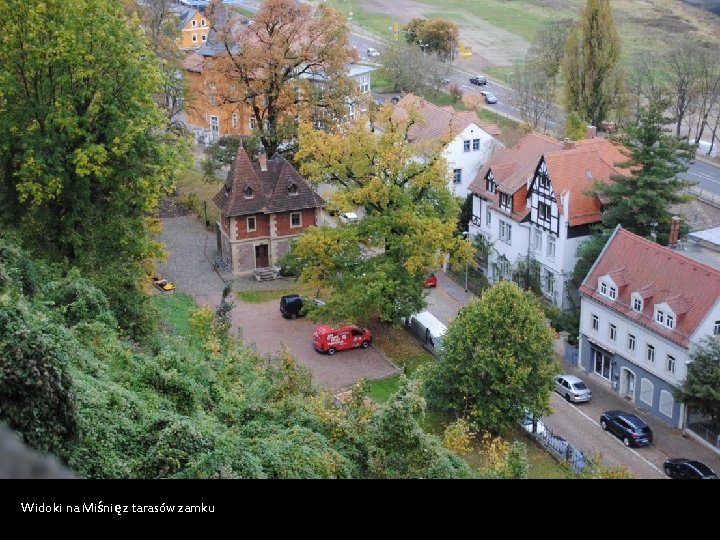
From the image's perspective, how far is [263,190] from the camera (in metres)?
39.8

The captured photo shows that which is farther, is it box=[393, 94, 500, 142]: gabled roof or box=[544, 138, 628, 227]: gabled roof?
box=[393, 94, 500, 142]: gabled roof

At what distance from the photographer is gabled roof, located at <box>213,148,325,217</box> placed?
39250 mm

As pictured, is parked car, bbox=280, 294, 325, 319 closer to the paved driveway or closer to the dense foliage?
the paved driveway

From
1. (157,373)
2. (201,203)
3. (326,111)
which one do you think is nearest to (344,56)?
(326,111)

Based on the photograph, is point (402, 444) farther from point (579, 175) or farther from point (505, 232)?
point (505, 232)

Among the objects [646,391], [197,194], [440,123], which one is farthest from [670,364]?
[197,194]

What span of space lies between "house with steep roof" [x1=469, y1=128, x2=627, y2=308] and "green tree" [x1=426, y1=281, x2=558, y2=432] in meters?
9.28

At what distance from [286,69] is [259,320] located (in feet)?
47.2

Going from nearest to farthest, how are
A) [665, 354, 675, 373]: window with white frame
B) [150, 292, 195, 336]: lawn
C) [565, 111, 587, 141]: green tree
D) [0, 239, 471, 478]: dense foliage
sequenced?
1. [0, 239, 471, 478]: dense foliage
2. [665, 354, 675, 373]: window with white frame
3. [150, 292, 195, 336]: lawn
4. [565, 111, 587, 141]: green tree

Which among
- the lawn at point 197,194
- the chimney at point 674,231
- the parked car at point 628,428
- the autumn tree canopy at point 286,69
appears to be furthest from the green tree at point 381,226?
the lawn at point 197,194

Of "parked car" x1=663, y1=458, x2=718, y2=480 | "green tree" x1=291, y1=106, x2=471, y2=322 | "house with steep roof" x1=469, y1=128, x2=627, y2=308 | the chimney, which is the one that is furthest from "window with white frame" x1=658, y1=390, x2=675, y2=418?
"green tree" x1=291, y1=106, x2=471, y2=322

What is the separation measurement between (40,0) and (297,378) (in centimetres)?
1271

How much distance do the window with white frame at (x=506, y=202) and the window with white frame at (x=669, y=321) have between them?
1034cm
